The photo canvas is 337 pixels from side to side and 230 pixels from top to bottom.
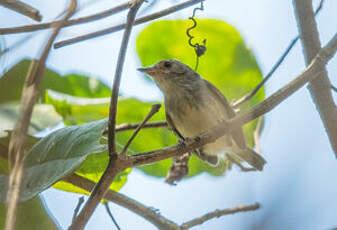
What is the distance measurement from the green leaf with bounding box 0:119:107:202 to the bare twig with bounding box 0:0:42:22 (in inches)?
19.9

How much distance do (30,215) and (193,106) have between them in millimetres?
1800

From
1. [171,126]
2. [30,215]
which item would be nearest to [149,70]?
[171,126]

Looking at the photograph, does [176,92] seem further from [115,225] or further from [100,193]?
[100,193]

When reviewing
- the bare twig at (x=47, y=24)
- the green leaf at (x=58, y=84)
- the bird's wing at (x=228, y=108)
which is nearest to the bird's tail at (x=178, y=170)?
the bird's wing at (x=228, y=108)

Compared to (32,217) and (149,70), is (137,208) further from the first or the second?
(149,70)

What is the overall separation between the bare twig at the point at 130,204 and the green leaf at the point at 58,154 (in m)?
0.19

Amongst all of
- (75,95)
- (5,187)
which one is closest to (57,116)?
(75,95)

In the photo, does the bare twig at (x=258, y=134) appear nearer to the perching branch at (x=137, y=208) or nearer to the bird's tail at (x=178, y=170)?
the bird's tail at (x=178, y=170)

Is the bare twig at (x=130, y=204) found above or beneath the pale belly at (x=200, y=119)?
beneath

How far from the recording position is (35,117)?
7.88 feet

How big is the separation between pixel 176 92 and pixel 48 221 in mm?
1905

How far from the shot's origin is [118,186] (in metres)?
2.36

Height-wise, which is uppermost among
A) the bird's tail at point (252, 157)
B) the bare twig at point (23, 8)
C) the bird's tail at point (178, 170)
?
the bird's tail at point (252, 157)

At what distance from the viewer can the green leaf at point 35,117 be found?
2086 millimetres
